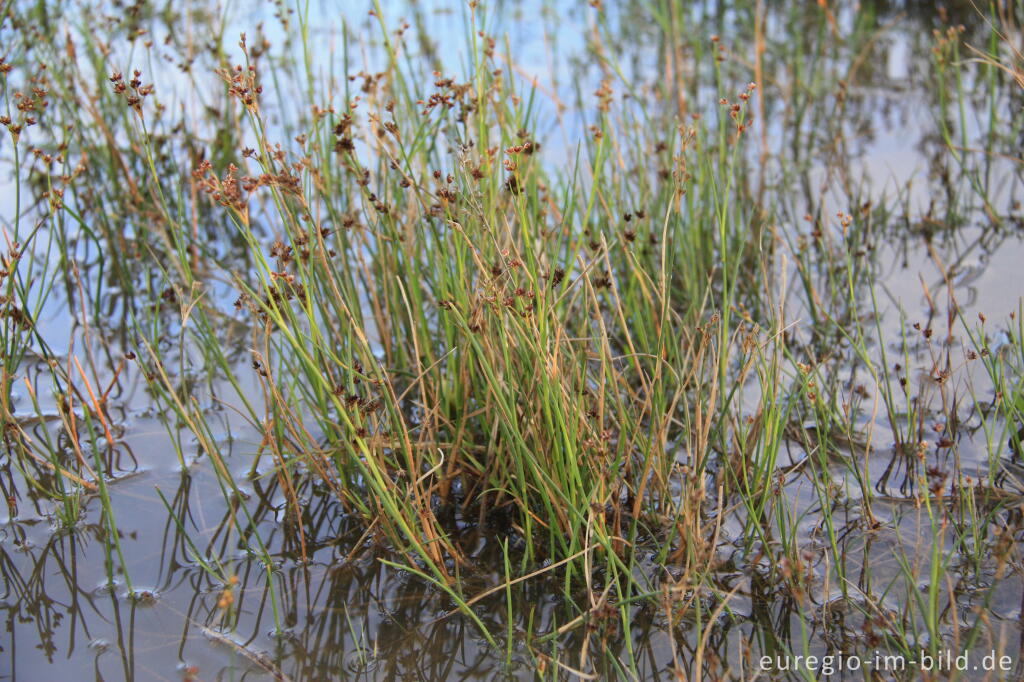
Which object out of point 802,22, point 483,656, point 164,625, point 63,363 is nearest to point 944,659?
point 483,656

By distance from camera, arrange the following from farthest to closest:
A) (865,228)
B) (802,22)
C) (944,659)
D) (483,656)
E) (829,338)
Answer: (802,22)
(865,228)
(829,338)
(483,656)
(944,659)

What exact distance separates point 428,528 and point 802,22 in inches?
197

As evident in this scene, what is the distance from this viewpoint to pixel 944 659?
1710 mm

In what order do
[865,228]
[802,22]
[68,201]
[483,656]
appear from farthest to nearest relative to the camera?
[802,22]
[68,201]
[865,228]
[483,656]

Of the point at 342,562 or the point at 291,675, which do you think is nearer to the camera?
the point at 291,675

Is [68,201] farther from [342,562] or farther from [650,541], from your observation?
[650,541]

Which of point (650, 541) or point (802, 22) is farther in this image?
point (802, 22)

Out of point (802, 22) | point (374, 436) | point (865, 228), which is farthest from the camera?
point (802, 22)

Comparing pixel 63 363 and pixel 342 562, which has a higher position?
pixel 63 363

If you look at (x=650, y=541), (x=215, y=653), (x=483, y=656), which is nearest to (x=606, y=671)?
(x=483, y=656)

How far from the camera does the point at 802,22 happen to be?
231 inches

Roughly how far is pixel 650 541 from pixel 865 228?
6.32 feet

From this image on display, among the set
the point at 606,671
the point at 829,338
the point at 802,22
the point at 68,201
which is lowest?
the point at 606,671

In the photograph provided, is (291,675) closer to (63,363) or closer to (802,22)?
(63,363)
